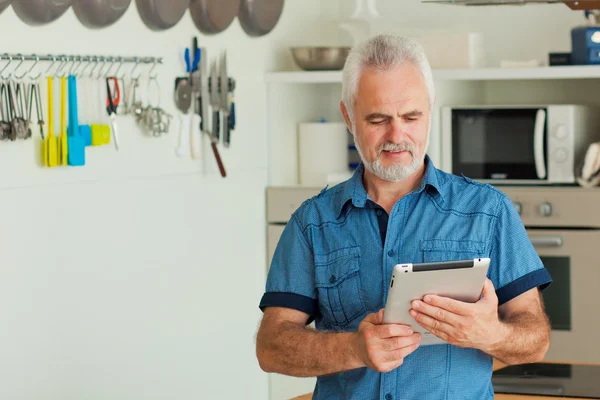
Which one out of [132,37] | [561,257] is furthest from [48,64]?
[561,257]

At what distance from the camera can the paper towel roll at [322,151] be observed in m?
3.99

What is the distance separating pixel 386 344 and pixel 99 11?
150cm

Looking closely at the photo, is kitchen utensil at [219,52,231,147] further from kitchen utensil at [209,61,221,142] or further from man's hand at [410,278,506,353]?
man's hand at [410,278,506,353]

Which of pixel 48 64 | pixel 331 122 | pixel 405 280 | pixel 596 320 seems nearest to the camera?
pixel 405 280

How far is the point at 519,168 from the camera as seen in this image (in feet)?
12.3

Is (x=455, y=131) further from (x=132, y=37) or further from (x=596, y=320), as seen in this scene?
(x=132, y=37)

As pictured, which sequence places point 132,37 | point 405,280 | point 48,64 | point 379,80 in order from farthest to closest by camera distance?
point 132,37 < point 48,64 < point 379,80 < point 405,280

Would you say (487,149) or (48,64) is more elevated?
(48,64)

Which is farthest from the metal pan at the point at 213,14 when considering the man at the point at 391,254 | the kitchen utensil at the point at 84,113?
the man at the point at 391,254

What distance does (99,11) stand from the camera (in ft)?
8.95

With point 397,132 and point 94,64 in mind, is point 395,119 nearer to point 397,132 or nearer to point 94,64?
point 397,132

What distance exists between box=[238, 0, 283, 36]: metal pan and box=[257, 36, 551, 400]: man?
70.6 inches

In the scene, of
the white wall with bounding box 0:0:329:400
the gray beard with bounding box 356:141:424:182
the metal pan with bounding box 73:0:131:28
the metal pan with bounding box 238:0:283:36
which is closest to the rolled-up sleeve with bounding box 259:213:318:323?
the gray beard with bounding box 356:141:424:182

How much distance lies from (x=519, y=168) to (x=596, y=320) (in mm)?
630
